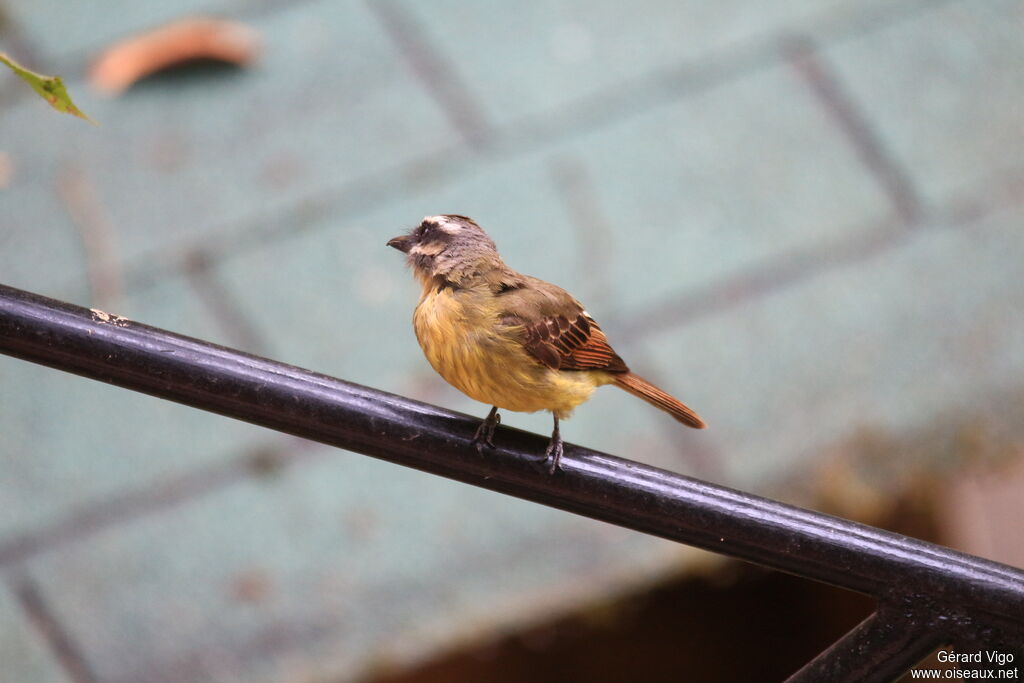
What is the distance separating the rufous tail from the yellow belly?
17.1 inches

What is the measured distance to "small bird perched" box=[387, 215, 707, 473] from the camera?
251 cm

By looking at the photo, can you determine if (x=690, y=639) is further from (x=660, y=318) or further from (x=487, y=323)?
(x=487, y=323)

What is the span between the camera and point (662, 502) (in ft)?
5.71

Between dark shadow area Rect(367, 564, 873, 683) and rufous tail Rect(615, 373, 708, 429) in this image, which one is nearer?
rufous tail Rect(615, 373, 708, 429)

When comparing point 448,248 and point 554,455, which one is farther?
point 448,248

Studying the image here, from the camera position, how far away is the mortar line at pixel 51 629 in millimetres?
4402

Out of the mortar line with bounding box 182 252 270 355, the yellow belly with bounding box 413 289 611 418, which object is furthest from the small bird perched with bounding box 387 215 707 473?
A: the mortar line with bounding box 182 252 270 355

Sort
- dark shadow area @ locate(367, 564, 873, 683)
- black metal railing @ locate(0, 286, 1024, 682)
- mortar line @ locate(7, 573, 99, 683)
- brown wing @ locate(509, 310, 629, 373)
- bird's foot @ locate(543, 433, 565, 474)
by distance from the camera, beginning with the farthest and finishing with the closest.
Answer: dark shadow area @ locate(367, 564, 873, 683) < mortar line @ locate(7, 573, 99, 683) < brown wing @ locate(509, 310, 629, 373) < bird's foot @ locate(543, 433, 565, 474) < black metal railing @ locate(0, 286, 1024, 682)

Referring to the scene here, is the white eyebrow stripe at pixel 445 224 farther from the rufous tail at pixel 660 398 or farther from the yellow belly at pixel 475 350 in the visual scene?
the rufous tail at pixel 660 398

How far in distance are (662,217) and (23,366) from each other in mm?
2708

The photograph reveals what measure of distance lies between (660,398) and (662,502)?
1248mm

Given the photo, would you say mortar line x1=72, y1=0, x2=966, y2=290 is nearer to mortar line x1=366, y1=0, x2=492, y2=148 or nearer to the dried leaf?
mortar line x1=366, y1=0, x2=492, y2=148

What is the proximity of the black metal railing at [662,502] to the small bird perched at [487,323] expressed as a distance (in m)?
0.66

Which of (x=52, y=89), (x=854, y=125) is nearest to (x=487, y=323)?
(x=52, y=89)
